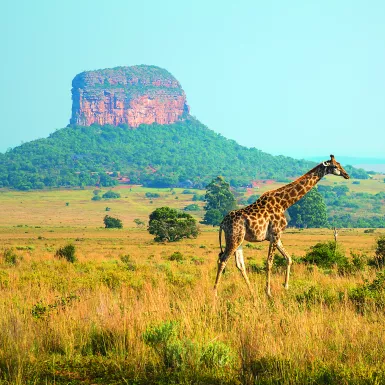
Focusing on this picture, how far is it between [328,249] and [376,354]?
1437 cm

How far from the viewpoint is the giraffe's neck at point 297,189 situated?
12.4 m

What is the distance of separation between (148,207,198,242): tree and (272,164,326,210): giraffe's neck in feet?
153

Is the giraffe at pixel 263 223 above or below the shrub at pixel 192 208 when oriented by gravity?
above

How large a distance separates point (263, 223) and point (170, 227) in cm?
5123

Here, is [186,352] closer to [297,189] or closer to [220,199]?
[297,189]

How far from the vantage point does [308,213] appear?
4190 inches

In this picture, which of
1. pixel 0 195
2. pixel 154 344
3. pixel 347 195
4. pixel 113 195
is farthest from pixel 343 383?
pixel 347 195

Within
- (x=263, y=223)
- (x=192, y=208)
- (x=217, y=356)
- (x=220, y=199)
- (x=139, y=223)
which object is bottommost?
(x=139, y=223)

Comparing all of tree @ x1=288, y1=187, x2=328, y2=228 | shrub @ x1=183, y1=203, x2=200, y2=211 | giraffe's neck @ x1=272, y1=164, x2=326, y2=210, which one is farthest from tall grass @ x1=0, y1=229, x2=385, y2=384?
shrub @ x1=183, y1=203, x2=200, y2=211

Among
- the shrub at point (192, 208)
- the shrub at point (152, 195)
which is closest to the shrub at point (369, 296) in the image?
the shrub at point (192, 208)

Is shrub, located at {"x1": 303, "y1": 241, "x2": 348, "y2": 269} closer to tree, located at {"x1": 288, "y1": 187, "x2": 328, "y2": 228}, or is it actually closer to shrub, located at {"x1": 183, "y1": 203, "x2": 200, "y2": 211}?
tree, located at {"x1": 288, "y1": 187, "x2": 328, "y2": 228}

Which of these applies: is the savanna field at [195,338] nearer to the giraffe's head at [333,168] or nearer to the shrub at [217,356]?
the shrub at [217,356]

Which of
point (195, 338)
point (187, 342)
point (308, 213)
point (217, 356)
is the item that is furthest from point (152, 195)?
point (217, 356)

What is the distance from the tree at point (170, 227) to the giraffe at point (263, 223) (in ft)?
154
